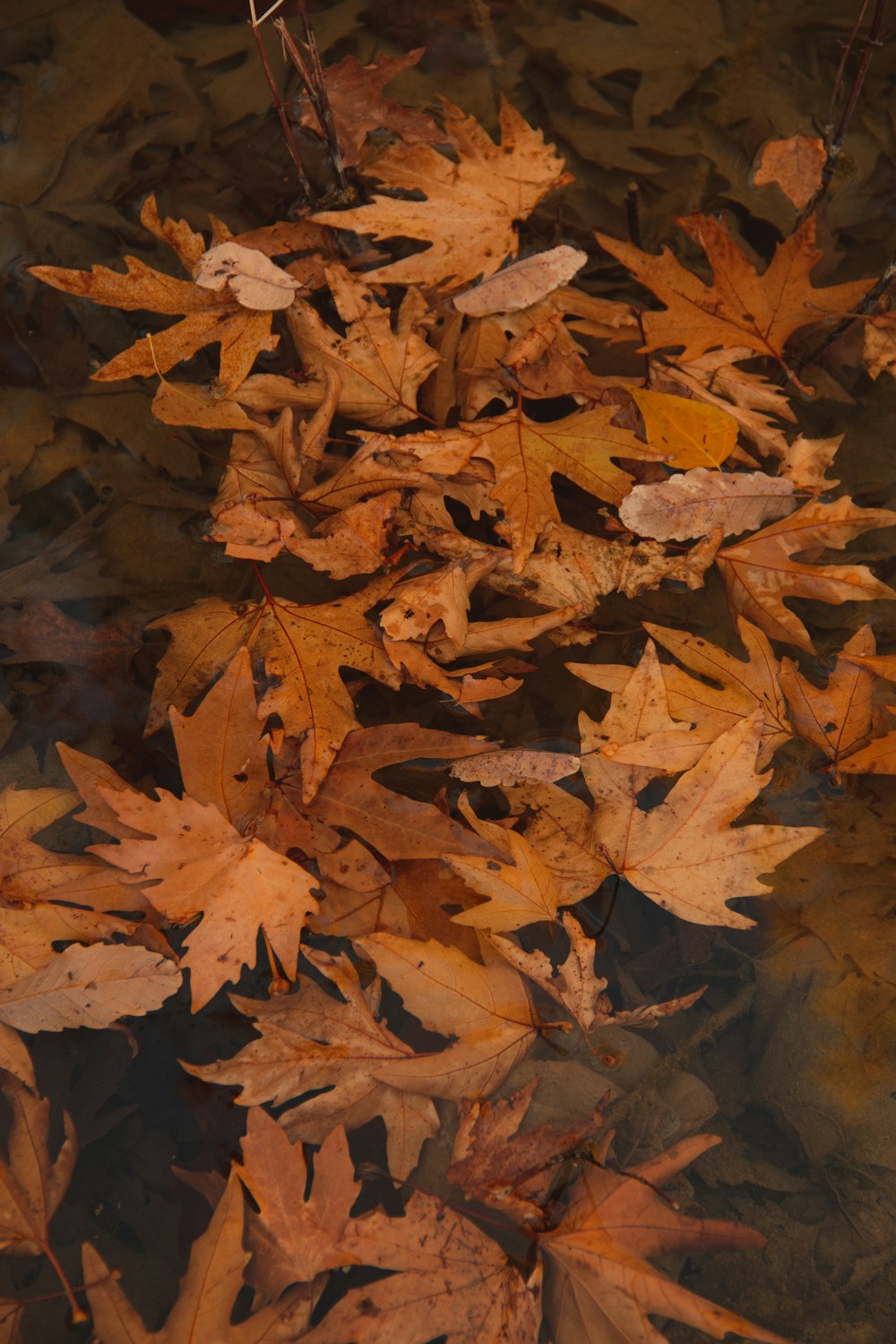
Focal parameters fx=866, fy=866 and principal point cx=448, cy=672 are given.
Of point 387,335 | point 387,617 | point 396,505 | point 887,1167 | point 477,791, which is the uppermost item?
point 387,335

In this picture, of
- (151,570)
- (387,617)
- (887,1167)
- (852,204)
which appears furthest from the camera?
(852,204)

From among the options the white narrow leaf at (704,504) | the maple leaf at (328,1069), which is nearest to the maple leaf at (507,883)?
the maple leaf at (328,1069)

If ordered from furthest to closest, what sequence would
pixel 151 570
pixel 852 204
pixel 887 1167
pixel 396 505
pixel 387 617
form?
pixel 852 204 → pixel 151 570 → pixel 396 505 → pixel 387 617 → pixel 887 1167

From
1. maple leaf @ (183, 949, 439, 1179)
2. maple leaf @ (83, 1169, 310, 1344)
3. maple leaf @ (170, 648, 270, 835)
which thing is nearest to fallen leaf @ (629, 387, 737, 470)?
maple leaf @ (170, 648, 270, 835)

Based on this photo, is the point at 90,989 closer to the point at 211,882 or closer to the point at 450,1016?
the point at 211,882

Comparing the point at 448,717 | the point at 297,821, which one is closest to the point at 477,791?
the point at 448,717

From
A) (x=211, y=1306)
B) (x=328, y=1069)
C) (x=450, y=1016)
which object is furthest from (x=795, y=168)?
(x=211, y=1306)

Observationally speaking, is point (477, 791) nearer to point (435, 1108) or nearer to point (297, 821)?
point (297, 821)
